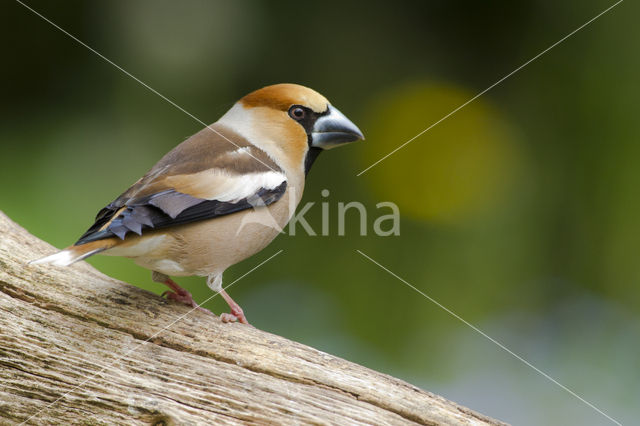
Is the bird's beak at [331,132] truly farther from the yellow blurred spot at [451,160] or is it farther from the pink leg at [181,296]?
the yellow blurred spot at [451,160]

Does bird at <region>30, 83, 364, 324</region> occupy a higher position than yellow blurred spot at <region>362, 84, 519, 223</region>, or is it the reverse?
yellow blurred spot at <region>362, 84, 519, 223</region>

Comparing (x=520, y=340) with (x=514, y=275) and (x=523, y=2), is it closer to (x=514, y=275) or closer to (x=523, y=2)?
(x=514, y=275)

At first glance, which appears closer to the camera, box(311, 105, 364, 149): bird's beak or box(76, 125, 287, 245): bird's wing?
box(76, 125, 287, 245): bird's wing

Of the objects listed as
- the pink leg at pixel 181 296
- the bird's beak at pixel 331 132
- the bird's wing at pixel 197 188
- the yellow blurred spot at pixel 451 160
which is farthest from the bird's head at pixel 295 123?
the yellow blurred spot at pixel 451 160

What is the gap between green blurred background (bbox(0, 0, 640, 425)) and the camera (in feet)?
12.3

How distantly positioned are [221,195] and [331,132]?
778 millimetres

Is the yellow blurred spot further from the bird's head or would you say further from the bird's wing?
the bird's wing

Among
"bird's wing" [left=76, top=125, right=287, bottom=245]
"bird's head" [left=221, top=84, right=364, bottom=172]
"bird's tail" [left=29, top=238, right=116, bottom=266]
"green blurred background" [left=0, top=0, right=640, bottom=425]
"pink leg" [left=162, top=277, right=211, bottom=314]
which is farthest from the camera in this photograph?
"green blurred background" [left=0, top=0, right=640, bottom=425]

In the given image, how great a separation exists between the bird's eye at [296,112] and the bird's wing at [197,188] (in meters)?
0.28

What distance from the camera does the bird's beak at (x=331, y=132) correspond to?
298 centimetres

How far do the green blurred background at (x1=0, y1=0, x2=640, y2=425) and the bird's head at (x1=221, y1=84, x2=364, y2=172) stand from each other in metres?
1.00

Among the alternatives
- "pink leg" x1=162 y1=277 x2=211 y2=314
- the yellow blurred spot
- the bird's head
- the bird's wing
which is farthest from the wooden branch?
the yellow blurred spot

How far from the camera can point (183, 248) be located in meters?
2.39

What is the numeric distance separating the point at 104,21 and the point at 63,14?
10.5 inches
